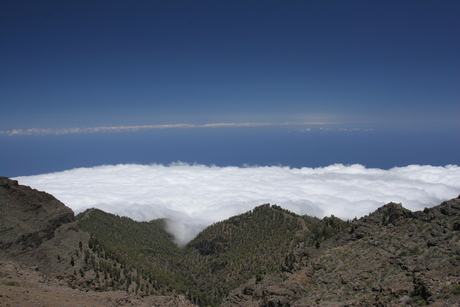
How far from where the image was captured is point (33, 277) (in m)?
27.8

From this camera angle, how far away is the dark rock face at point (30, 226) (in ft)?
137

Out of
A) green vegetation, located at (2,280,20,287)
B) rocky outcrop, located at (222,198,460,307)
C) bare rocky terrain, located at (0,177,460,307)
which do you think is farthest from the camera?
green vegetation, located at (2,280,20,287)

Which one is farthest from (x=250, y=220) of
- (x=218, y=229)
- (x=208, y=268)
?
(x=208, y=268)

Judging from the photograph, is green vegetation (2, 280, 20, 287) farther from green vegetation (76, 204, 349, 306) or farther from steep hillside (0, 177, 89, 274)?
steep hillside (0, 177, 89, 274)

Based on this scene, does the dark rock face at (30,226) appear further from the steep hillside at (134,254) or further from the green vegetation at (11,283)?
A: the green vegetation at (11,283)

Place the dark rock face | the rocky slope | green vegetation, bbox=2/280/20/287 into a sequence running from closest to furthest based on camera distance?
green vegetation, bbox=2/280/20/287 → the rocky slope → the dark rock face

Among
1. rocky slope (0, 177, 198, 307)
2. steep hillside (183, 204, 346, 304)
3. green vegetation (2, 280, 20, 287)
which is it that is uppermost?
green vegetation (2, 280, 20, 287)

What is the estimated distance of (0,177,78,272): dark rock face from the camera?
41769 millimetres

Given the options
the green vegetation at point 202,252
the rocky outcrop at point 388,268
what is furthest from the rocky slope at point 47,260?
the rocky outcrop at point 388,268

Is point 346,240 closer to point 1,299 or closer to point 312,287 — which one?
point 312,287

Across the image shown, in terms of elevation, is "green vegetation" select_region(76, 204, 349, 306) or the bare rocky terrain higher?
the bare rocky terrain

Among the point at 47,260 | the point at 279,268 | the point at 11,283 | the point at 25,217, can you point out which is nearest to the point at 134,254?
the point at 47,260

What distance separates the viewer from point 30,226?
46719 millimetres

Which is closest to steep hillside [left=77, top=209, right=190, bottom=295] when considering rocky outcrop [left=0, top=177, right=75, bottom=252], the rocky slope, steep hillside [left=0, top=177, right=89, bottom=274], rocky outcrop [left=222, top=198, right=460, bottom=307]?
the rocky slope
